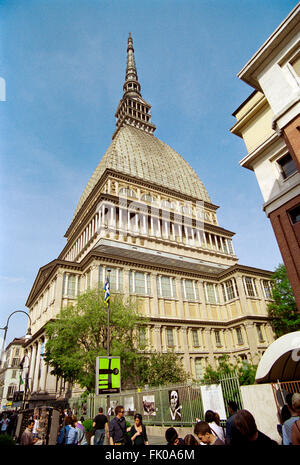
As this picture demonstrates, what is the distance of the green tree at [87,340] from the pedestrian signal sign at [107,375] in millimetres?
11029

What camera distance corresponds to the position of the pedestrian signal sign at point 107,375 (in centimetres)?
1279

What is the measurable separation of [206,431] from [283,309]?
44.6 meters

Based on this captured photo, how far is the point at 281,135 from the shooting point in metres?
16.7

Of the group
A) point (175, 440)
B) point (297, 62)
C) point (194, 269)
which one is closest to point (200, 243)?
point (194, 269)

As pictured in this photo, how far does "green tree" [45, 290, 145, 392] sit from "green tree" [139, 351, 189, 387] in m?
1.79

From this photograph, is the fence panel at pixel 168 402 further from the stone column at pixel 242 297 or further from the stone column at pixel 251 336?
the stone column at pixel 242 297

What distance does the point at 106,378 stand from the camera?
518 inches

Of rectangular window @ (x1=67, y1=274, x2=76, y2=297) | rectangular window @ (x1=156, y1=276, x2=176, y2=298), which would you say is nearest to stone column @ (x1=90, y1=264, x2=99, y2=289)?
rectangular window @ (x1=67, y1=274, x2=76, y2=297)

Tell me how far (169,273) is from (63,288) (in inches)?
629

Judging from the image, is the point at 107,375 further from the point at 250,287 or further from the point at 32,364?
the point at 250,287

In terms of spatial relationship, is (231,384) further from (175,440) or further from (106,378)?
(175,440)

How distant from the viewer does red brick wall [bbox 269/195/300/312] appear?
16.4 meters

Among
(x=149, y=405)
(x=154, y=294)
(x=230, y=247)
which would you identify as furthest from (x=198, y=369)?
(x=230, y=247)

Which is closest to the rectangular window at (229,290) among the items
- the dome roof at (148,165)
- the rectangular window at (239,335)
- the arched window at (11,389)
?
the rectangular window at (239,335)
